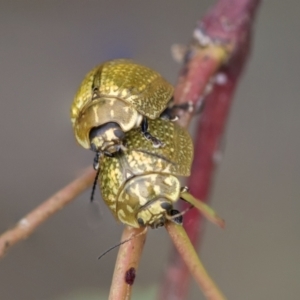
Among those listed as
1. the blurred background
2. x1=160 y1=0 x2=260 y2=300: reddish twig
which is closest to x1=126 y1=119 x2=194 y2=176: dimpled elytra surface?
x1=160 y1=0 x2=260 y2=300: reddish twig

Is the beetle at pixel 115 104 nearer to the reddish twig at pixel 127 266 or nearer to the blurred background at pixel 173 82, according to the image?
the reddish twig at pixel 127 266

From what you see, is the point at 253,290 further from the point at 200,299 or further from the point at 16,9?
the point at 16,9

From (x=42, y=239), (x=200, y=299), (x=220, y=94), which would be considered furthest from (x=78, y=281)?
(x=220, y=94)

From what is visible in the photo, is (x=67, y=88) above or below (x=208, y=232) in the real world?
above

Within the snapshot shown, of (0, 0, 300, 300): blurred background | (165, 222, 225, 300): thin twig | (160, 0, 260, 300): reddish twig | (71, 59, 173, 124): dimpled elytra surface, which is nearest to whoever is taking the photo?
(165, 222, 225, 300): thin twig

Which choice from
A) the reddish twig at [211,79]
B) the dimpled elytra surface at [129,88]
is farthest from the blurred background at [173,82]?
the dimpled elytra surface at [129,88]

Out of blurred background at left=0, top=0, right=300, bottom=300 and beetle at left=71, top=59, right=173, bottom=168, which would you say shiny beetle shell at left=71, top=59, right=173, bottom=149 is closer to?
beetle at left=71, top=59, right=173, bottom=168

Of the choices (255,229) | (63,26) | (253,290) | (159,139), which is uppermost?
(63,26)
